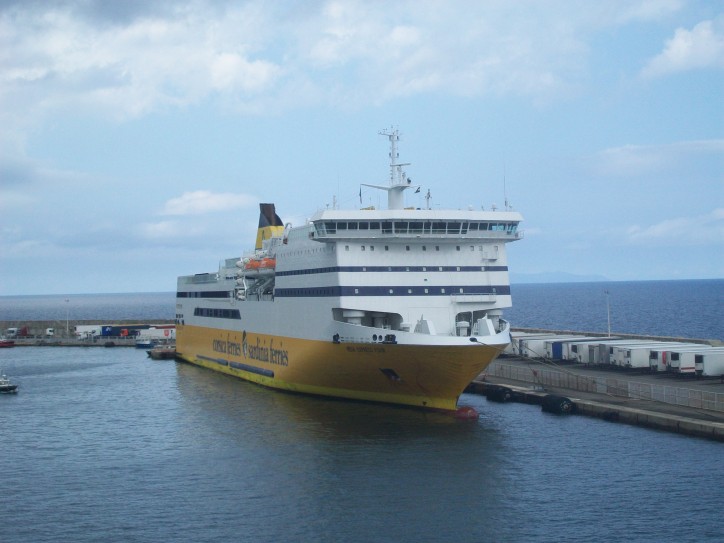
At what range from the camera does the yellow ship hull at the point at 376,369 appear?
34.0 meters

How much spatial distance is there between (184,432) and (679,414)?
21891 mm

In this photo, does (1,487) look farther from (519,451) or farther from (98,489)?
(519,451)

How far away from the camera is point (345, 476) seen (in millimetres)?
27219

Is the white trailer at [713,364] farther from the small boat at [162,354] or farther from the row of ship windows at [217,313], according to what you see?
the small boat at [162,354]

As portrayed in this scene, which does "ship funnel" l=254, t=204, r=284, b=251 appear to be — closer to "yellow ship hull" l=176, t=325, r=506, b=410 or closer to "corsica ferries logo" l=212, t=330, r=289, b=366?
"corsica ferries logo" l=212, t=330, r=289, b=366

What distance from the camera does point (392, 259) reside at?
37.3m

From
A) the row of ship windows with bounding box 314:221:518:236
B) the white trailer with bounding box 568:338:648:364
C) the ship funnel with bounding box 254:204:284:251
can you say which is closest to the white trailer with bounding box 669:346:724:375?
the white trailer with bounding box 568:338:648:364

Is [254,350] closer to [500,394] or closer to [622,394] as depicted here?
[500,394]

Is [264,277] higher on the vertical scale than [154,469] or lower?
higher

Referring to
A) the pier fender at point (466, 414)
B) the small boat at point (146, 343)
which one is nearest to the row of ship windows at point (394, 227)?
the pier fender at point (466, 414)

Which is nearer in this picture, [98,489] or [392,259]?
[98,489]

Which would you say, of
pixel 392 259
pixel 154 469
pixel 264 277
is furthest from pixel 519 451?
pixel 264 277

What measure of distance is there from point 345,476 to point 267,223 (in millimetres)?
35022

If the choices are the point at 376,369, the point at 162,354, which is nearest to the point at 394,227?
the point at 376,369
